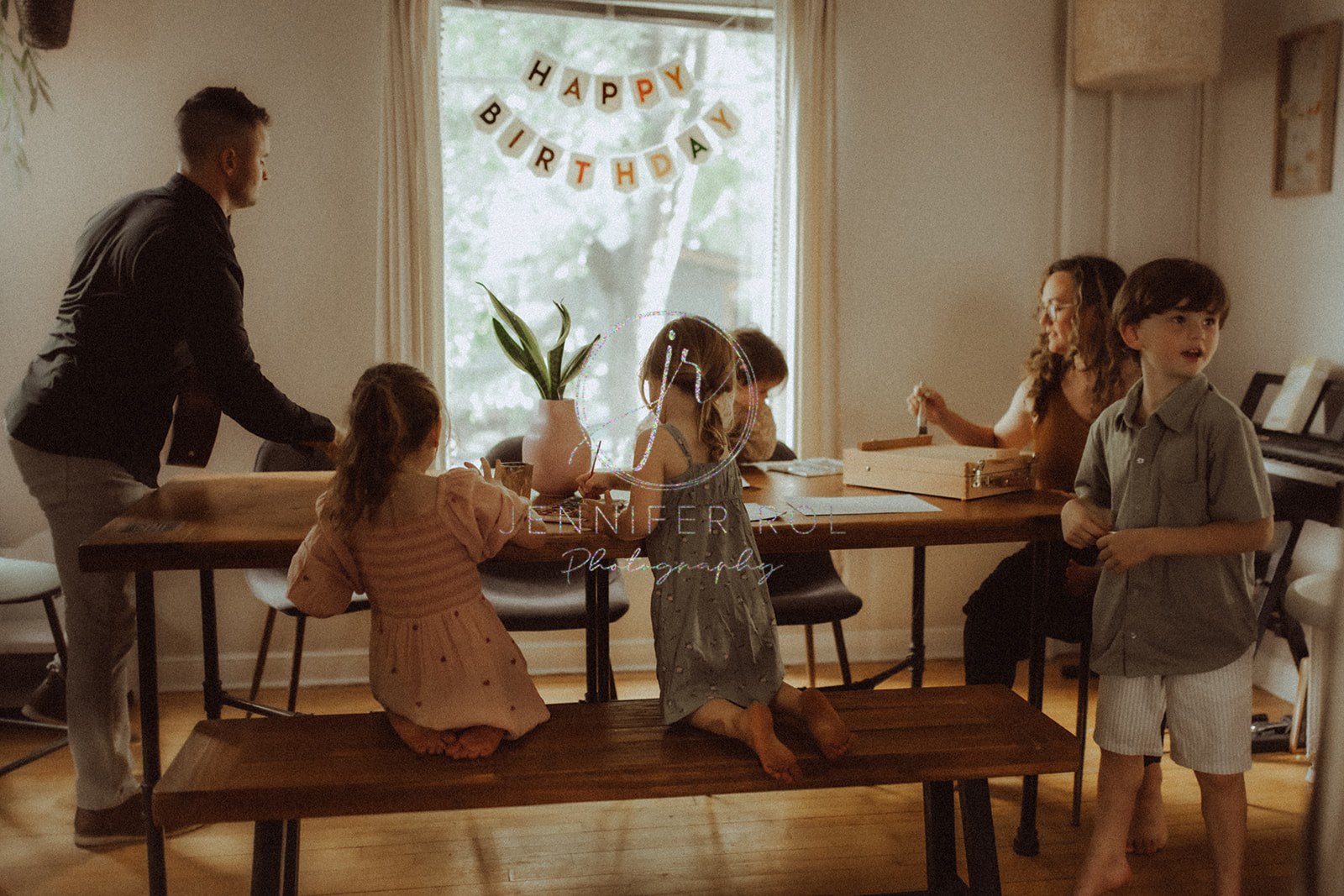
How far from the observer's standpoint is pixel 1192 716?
2.23m

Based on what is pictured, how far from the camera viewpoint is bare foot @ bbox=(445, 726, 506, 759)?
6.54ft

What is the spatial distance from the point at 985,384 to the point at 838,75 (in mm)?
1263

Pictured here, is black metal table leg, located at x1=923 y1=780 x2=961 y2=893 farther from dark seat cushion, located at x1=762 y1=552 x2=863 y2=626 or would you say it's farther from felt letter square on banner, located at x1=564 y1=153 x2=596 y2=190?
felt letter square on banner, located at x1=564 y1=153 x2=596 y2=190

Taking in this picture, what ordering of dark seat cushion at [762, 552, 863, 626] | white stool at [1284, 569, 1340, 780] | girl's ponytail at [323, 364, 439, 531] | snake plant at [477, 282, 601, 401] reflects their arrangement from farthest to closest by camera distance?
dark seat cushion at [762, 552, 863, 626] < white stool at [1284, 569, 1340, 780] < snake plant at [477, 282, 601, 401] < girl's ponytail at [323, 364, 439, 531]

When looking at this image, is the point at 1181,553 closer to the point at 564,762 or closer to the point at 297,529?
the point at 564,762

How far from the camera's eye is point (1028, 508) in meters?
2.42

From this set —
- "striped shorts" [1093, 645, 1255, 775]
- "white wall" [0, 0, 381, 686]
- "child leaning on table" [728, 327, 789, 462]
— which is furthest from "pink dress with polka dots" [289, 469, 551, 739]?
"white wall" [0, 0, 381, 686]

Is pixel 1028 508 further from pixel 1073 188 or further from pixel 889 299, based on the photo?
pixel 1073 188

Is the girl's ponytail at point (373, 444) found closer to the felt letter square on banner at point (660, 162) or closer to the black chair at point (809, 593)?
the black chair at point (809, 593)

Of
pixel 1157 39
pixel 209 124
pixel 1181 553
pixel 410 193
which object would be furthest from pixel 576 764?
pixel 1157 39

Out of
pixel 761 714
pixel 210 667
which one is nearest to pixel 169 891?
pixel 210 667

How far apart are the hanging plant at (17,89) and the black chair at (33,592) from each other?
1306 mm

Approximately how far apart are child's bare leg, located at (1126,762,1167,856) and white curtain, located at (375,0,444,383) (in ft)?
8.12

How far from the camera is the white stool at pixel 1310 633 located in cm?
278
